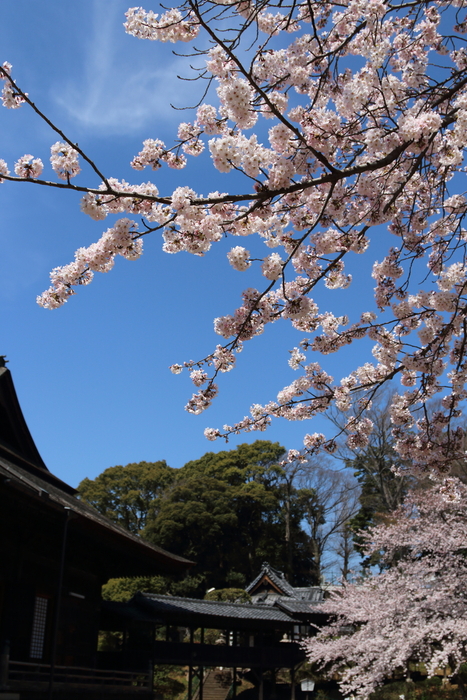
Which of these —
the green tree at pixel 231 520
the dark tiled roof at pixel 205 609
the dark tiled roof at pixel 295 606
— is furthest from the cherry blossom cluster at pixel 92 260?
the green tree at pixel 231 520

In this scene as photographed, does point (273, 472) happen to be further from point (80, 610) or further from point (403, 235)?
point (403, 235)

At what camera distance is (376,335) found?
17.8 feet

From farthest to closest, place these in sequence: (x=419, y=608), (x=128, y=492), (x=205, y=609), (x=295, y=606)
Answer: (x=128, y=492), (x=295, y=606), (x=205, y=609), (x=419, y=608)

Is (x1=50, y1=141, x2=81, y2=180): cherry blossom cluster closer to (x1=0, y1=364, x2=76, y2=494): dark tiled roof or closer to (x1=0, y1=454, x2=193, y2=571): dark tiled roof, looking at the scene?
(x1=0, y1=454, x2=193, y2=571): dark tiled roof

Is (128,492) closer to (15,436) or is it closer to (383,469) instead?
(383,469)

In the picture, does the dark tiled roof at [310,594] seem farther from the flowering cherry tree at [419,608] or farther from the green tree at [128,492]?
the green tree at [128,492]

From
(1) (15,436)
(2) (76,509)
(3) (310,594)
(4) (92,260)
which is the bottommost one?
(3) (310,594)

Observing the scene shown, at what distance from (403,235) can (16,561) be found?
21.0 ft

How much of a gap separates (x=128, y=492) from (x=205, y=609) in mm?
15524

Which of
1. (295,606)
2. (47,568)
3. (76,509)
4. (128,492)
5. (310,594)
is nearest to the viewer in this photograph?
(76,509)

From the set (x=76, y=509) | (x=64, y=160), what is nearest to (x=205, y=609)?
(x=76, y=509)

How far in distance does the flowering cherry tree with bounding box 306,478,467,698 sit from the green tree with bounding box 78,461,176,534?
16704 millimetres

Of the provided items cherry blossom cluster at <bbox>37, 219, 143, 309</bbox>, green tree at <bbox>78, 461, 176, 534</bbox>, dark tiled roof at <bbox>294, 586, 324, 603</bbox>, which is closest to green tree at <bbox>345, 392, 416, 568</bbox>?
dark tiled roof at <bbox>294, 586, 324, 603</bbox>

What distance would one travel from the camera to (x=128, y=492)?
100.0 feet
